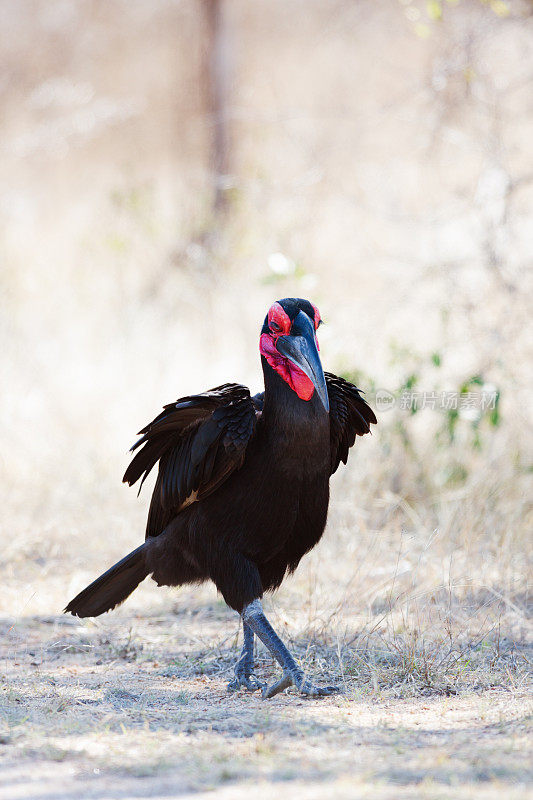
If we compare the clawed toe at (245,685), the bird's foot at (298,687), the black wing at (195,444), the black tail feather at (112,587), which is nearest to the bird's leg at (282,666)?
the bird's foot at (298,687)

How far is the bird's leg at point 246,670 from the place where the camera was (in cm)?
329

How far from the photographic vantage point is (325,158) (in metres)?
6.21

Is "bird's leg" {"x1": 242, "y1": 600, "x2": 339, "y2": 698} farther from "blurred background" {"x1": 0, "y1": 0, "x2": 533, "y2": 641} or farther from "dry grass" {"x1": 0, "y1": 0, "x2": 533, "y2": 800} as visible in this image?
"blurred background" {"x1": 0, "y1": 0, "x2": 533, "y2": 641}

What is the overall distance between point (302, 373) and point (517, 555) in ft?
6.36

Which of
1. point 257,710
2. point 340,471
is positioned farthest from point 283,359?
point 340,471

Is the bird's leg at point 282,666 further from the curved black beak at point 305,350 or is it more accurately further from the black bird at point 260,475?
the curved black beak at point 305,350

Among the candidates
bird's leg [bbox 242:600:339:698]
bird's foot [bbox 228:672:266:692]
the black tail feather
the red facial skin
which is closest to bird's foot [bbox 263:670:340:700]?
bird's leg [bbox 242:600:339:698]

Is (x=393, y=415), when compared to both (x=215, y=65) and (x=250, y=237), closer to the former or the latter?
(x=250, y=237)

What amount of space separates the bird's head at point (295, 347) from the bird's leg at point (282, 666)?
2.50ft

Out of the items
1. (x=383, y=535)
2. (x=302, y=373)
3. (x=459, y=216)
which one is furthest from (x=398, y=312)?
(x=302, y=373)

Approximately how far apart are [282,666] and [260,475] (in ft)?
2.09

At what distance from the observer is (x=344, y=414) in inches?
135

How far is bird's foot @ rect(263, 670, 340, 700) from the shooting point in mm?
3062

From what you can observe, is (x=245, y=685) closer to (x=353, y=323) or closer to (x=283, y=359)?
(x=283, y=359)
